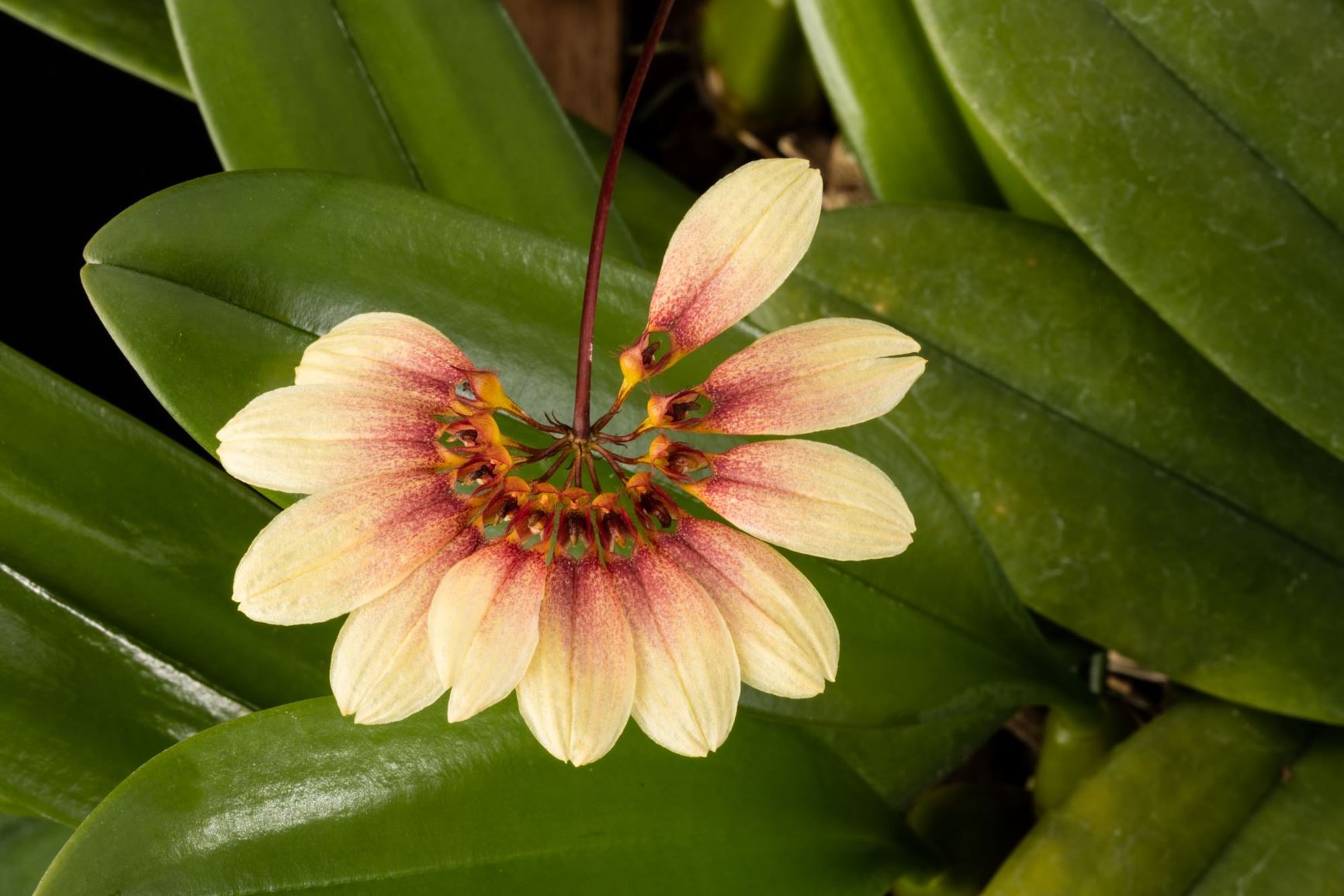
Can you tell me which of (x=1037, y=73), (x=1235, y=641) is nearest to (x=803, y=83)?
(x=1037, y=73)

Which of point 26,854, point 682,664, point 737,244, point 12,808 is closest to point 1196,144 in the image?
point 737,244

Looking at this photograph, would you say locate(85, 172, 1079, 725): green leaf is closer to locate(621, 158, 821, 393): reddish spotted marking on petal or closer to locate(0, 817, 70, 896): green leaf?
locate(621, 158, 821, 393): reddish spotted marking on petal

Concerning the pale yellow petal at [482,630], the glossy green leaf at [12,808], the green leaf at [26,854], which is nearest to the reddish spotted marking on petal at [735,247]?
the pale yellow petal at [482,630]

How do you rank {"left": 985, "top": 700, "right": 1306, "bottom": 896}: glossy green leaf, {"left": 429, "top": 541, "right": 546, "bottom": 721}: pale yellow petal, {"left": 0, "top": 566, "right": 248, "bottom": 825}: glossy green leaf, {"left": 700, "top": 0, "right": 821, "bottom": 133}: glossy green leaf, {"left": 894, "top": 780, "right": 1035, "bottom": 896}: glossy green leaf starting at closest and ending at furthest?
{"left": 429, "top": 541, "right": 546, "bottom": 721}: pale yellow petal, {"left": 0, "top": 566, "right": 248, "bottom": 825}: glossy green leaf, {"left": 985, "top": 700, "right": 1306, "bottom": 896}: glossy green leaf, {"left": 894, "top": 780, "right": 1035, "bottom": 896}: glossy green leaf, {"left": 700, "top": 0, "right": 821, "bottom": 133}: glossy green leaf

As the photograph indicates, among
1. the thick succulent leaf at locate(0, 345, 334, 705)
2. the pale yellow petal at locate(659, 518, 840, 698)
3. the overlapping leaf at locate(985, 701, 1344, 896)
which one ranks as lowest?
the overlapping leaf at locate(985, 701, 1344, 896)

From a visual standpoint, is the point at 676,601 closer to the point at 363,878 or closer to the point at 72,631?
the point at 363,878

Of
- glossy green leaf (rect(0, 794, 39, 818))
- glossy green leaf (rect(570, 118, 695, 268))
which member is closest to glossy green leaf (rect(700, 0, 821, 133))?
glossy green leaf (rect(570, 118, 695, 268))
